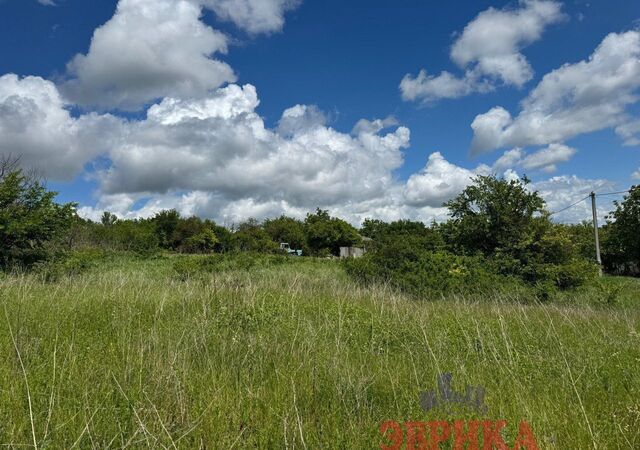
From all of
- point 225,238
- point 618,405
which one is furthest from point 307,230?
point 618,405

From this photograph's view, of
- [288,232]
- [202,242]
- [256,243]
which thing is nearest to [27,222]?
[256,243]

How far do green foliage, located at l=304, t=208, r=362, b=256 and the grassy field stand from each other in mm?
51021

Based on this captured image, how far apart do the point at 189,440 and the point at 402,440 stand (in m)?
1.29

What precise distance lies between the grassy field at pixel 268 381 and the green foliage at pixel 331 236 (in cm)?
5102

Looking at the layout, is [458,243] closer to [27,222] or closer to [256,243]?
[27,222]

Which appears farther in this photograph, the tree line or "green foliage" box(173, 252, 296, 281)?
"green foliage" box(173, 252, 296, 281)

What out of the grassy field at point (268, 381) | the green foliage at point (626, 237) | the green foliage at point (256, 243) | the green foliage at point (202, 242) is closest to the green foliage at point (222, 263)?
the green foliage at point (256, 243)

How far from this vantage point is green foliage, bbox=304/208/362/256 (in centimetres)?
5741

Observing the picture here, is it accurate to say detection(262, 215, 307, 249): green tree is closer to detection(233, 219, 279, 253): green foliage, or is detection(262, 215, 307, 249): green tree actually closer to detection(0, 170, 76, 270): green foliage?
detection(233, 219, 279, 253): green foliage

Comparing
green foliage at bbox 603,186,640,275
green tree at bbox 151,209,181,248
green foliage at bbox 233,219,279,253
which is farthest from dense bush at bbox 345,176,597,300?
green tree at bbox 151,209,181,248

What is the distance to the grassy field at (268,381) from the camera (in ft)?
8.20

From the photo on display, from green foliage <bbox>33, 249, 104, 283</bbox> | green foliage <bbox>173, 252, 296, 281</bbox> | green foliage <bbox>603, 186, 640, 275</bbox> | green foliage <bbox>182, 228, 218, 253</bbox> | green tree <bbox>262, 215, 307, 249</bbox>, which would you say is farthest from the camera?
green tree <bbox>262, 215, 307, 249</bbox>

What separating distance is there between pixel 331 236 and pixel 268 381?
177ft

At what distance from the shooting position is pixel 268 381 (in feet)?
10.9
